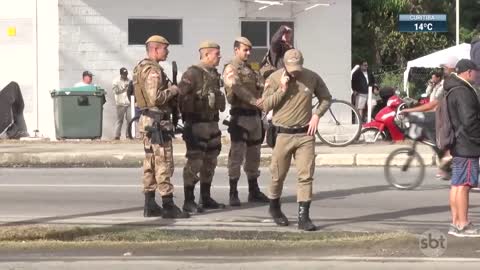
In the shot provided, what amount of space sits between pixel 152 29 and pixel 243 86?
11415 millimetres

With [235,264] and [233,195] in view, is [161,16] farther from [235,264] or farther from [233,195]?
[235,264]

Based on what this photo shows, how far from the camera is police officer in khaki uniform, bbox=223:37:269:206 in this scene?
984 centimetres

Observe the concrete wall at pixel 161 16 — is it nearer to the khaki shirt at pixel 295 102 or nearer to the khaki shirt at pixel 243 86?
the khaki shirt at pixel 243 86

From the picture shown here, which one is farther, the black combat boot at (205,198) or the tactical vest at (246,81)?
the black combat boot at (205,198)

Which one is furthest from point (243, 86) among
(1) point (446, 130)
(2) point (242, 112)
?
(1) point (446, 130)

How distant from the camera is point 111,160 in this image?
53.2 feet

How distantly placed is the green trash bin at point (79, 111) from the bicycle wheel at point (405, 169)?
349 inches

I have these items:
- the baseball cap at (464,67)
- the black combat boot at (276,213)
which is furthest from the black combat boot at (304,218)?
the baseball cap at (464,67)

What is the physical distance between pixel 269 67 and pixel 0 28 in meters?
11.8

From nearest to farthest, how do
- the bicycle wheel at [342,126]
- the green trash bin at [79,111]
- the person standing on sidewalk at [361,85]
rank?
the bicycle wheel at [342,126] < the green trash bin at [79,111] < the person standing on sidewalk at [361,85]

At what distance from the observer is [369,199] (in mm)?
11375

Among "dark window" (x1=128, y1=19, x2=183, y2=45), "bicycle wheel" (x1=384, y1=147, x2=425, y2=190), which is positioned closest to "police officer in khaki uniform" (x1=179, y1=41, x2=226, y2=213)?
"bicycle wheel" (x1=384, y1=147, x2=425, y2=190)

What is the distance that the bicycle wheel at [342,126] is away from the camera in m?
17.2

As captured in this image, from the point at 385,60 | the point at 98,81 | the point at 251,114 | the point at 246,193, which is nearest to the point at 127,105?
the point at 98,81
